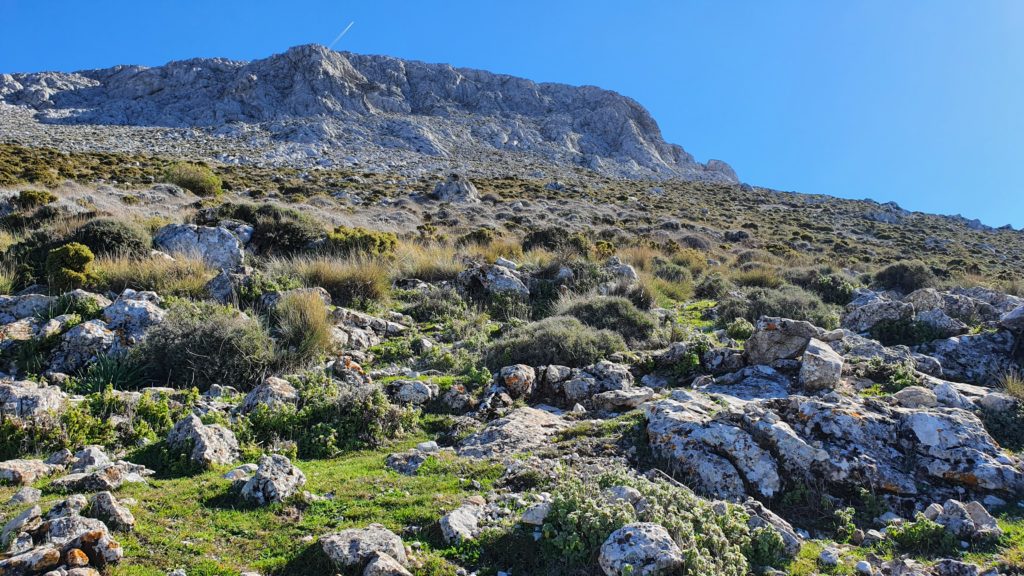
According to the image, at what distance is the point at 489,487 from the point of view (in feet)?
13.9

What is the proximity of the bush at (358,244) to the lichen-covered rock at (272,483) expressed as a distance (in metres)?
7.96

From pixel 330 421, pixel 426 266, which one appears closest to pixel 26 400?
pixel 330 421

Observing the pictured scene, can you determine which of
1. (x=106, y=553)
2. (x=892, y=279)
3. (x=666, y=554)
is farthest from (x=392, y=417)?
(x=892, y=279)

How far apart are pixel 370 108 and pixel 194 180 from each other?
66.1m

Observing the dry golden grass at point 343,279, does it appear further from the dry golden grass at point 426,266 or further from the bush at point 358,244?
the bush at point 358,244

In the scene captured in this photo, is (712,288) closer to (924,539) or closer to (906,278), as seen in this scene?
(906,278)

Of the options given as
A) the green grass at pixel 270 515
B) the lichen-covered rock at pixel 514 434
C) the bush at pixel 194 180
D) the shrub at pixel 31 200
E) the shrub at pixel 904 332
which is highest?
the bush at pixel 194 180

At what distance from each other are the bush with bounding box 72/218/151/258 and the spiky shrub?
9500 mm

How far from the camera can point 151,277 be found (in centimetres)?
870

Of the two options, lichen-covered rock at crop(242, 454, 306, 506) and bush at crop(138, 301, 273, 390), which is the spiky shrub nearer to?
lichen-covered rock at crop(242, 454, 306, 506)

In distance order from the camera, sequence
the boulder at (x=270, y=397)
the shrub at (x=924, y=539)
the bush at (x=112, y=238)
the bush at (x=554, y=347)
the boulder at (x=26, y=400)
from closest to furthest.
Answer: the shrub at (x=924, y=539) → the boulder at (x=26, y=400) → the boulder at (x=270, y=397) → the bush at (x=554, y=347) → the bush at (x=112, y=238)

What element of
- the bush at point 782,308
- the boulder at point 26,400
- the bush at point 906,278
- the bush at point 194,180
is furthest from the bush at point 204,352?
the bush at point 194,180

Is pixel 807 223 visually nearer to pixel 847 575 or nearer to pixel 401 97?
pixel 847 575

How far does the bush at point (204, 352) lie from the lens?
6297 millimetres
